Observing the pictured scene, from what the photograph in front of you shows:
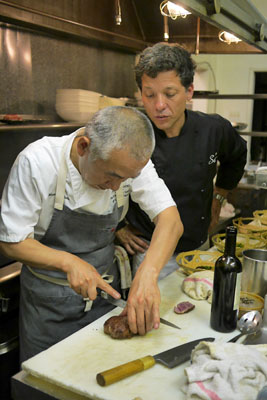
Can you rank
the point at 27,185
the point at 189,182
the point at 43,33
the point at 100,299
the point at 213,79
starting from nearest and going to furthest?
the point at 27,185 < the point at 100,299 < the point at 189,182 < the point at 43,33 < the point at 213,79

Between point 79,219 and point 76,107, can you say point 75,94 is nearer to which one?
point 76,107

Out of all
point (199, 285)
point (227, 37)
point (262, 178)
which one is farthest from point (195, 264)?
point (227, 37)

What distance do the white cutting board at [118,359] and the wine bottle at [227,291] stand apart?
4 cm

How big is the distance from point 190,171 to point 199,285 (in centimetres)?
85

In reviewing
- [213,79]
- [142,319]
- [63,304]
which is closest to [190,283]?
[142,319]

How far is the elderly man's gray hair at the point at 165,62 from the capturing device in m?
2.05

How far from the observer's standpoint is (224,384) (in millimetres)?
997

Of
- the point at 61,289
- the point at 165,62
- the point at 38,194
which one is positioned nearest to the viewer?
the point at 38,194

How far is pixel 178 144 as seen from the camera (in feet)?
7.52

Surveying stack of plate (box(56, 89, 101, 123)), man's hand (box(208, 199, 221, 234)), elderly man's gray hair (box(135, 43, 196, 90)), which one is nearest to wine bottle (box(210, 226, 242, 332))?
elderly man's gray hair (box(135, 43, 196, 90))

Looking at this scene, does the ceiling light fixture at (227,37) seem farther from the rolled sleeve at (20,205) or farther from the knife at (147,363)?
the knife at (147,363)

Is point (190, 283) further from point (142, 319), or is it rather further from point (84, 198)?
point (84, 198)

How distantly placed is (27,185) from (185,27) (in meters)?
2.80

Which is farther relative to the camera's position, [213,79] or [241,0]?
[213,79]
